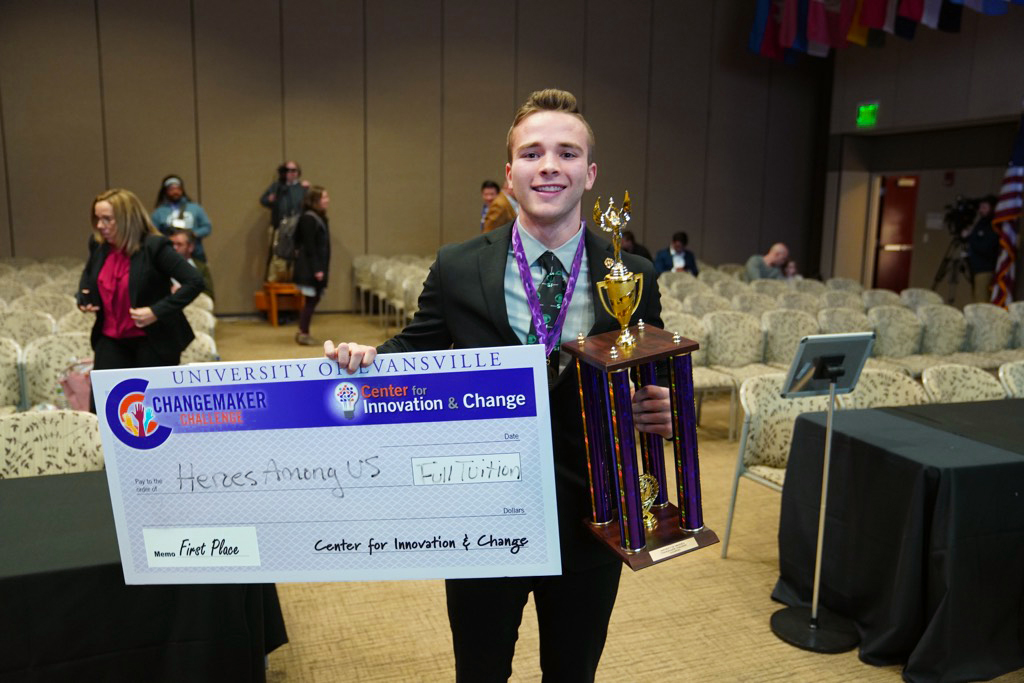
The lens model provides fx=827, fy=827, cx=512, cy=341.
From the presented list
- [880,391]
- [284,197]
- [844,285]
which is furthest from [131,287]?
[844,285]

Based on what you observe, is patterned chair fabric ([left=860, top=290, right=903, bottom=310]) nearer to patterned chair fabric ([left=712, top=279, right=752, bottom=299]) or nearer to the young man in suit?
patterned chair fabric ([left=712, top=279, right=752, bottom=299])

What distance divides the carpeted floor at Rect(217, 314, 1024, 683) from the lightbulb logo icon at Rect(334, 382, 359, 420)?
173cm

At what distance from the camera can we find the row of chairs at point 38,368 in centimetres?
442

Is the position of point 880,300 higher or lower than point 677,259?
lower

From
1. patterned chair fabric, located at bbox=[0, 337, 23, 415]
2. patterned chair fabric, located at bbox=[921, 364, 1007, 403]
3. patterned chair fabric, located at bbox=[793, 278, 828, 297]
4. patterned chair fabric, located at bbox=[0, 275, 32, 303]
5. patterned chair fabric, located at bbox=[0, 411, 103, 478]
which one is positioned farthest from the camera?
patterned chair fabric, located at bbox=[793, 278, 828, 297]

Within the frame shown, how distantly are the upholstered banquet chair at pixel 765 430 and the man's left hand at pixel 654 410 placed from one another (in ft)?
8.28

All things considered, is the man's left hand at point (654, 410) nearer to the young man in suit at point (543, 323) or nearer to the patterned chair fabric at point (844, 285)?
the young man in suit at point (543, 323)

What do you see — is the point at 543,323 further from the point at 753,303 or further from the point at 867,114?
the point at 867,114

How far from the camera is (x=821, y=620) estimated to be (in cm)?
331

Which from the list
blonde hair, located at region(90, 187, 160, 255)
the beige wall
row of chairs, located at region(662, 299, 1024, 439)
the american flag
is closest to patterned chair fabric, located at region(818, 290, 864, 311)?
row of chairs, located at region(662, 299, 1024, 439)

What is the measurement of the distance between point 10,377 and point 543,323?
13.1 feet

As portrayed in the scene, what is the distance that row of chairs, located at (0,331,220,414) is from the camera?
4.42 m

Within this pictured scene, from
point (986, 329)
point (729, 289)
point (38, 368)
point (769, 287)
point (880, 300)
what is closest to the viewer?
point (38, 368)

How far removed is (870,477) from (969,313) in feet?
14.8
